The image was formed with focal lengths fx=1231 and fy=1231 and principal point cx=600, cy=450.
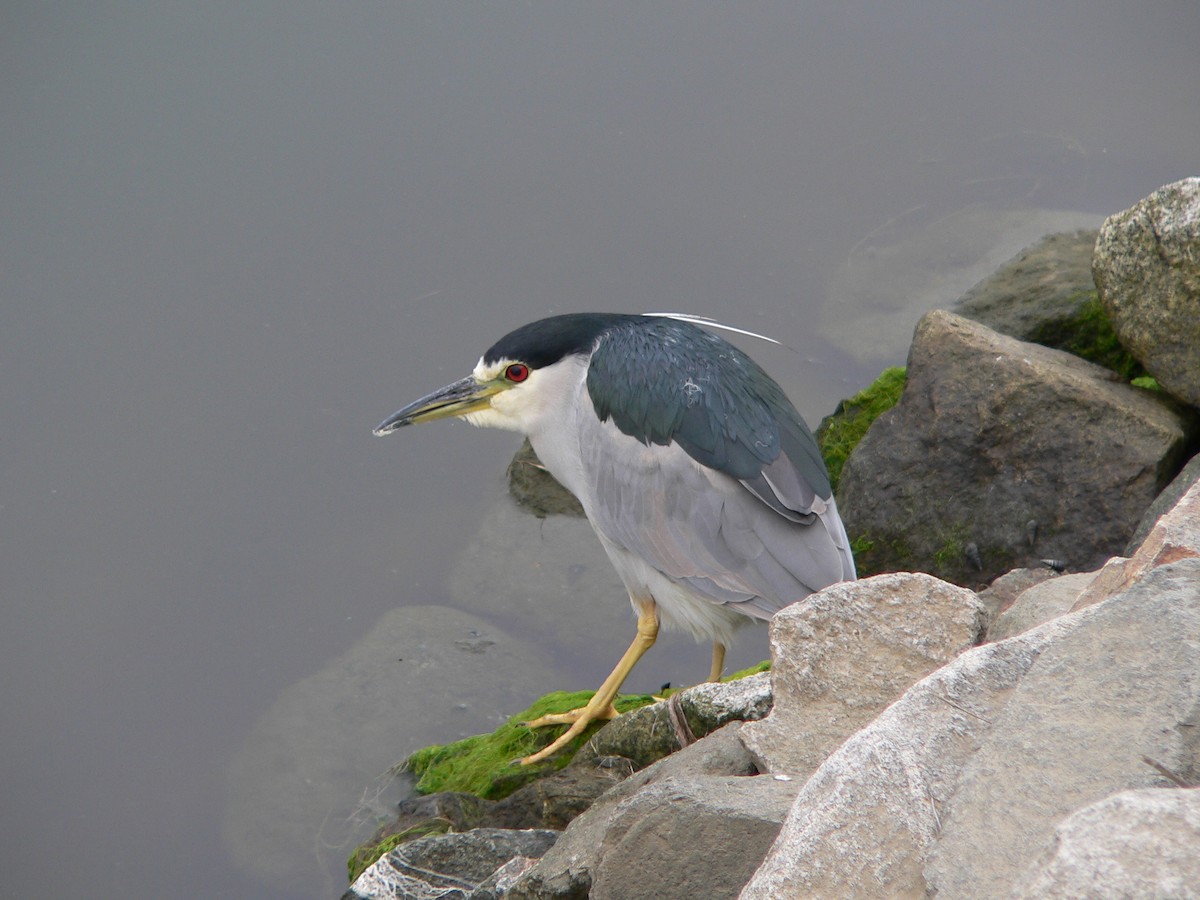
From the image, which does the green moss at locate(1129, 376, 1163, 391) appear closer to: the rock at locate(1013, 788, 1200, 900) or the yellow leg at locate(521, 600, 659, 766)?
the yellow leg at locate(521, 600, 659, 766)

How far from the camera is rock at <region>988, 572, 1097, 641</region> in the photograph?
2422mm

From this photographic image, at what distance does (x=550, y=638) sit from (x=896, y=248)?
8.64 ft

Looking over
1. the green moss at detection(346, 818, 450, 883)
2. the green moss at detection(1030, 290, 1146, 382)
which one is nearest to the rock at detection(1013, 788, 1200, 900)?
the green moss at detection(346, 818, 450, 883)

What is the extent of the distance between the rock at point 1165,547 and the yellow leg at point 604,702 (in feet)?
7.31

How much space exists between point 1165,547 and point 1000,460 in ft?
7.43

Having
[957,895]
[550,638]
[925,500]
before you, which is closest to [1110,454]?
[925,500]

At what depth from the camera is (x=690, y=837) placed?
1983 mm

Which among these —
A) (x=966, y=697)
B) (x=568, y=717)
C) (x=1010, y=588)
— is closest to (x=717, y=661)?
(x=568, y=717)

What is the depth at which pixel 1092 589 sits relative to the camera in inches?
87.7

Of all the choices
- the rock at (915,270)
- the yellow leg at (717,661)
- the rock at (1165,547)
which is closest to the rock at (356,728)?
the yellow leg at (717,661)

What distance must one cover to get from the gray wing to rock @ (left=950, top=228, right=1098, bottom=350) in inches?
57.0

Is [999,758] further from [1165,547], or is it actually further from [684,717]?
[684,717]

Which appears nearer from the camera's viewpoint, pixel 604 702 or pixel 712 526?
pixel 712 526

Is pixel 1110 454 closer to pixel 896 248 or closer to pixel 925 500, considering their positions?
pixel 925 500
